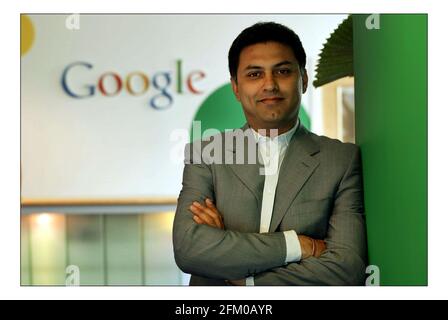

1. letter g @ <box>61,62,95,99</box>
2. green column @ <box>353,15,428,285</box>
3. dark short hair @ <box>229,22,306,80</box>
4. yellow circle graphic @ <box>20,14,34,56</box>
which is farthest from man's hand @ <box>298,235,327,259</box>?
yellow circle graphic @ <box>20,14,34,56</box>

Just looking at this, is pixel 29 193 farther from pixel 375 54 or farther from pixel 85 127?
pixel 375 54

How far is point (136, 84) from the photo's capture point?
193 cm

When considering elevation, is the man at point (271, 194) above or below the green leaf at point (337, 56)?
below

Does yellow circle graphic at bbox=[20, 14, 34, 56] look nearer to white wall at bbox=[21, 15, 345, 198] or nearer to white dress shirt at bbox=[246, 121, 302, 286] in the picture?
white wall at bbox=[21, 15, 345, 198]

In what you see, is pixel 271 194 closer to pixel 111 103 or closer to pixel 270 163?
pixel 270 163

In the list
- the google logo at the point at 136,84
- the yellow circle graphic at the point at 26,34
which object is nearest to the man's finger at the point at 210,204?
the google logo at the point at 136,84

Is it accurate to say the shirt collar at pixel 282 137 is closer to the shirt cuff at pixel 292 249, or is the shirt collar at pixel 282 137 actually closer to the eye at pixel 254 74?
the eye at pixel 254 74

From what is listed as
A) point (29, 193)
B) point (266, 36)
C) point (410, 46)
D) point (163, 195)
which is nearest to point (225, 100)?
point (266, 36)

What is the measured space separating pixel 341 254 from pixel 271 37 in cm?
64

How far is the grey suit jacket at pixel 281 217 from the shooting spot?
1719 millimetres

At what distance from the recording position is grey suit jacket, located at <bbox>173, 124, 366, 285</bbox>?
172 cm

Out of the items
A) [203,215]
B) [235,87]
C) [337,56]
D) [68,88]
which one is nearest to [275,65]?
[235,87]

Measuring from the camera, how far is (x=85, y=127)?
1929 millimetres

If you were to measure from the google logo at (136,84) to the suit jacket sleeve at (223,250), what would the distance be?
342mm
